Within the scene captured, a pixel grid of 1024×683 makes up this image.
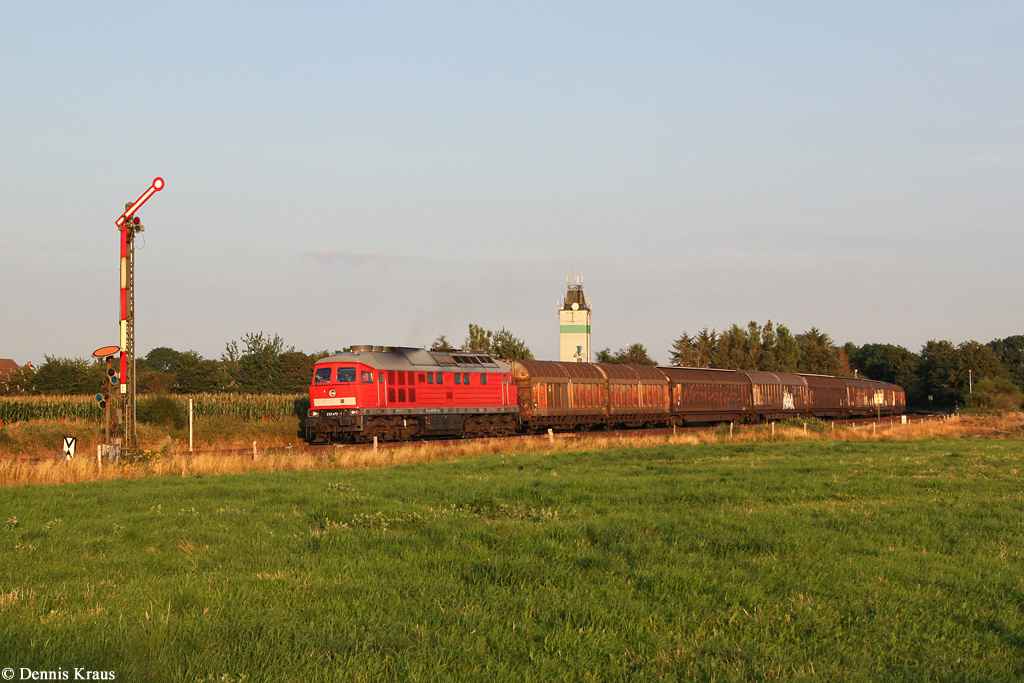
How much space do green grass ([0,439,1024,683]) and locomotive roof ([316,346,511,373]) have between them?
60.4 ft

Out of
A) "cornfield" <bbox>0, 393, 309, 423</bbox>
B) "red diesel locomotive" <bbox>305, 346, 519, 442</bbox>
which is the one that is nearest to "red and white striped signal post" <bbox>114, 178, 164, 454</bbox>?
"red diesel locomotive" <bbox>305, 346, 519, 442</bbox>

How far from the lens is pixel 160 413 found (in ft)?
137

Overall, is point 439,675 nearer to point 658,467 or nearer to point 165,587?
point 165,587

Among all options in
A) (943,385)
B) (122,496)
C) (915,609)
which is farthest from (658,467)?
(943,385)

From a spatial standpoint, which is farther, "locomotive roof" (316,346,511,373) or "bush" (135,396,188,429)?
"bush" (135,396,188,429)

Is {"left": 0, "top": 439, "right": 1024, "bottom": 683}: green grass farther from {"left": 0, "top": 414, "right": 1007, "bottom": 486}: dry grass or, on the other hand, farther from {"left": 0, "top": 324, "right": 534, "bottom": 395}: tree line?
{"left": 0, "top": 324, "right": 534, "bottom": 395}: tree line

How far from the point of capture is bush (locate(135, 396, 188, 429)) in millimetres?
41656

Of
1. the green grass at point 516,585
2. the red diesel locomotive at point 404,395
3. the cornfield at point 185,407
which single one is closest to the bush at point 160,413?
the cornfield at point 185,407

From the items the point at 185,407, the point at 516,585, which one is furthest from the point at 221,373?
the point at 516,585

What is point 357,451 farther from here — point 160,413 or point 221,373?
point 221,373

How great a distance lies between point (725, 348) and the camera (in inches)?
4469

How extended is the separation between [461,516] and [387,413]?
21858 millimetres

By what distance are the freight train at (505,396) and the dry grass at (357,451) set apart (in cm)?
187

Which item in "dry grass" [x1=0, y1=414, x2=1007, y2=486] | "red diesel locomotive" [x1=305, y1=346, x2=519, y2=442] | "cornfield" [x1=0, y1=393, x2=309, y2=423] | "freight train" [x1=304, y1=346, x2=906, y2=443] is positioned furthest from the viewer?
"cornfield" [x1=0, y1=393, x2=309, y2=423]
